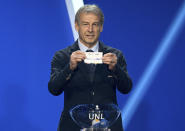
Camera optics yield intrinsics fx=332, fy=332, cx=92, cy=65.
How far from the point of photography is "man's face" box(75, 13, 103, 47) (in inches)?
66.7

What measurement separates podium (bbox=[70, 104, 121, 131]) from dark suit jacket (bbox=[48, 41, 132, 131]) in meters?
0.31

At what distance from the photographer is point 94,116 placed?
1.26 metres

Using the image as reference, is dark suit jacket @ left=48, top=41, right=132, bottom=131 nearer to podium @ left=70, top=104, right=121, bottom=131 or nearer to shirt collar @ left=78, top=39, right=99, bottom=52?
shirt collar @ left=78, top=39, right=99, bottom=52

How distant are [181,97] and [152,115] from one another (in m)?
0.32

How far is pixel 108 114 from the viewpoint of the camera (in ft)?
4.22

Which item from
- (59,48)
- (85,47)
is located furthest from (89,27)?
(59,48)

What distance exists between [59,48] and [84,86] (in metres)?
1.22

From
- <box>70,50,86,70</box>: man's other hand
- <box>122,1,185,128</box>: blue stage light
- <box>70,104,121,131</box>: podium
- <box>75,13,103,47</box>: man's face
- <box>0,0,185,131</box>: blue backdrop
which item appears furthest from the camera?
<box>122,1,185,128</box>: blue stage light

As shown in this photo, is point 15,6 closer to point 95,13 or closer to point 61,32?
point 61,32

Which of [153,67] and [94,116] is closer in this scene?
[94,116]

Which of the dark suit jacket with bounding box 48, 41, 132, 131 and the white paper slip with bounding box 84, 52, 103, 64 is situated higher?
the white paper slip with bounding box 84, 52, 103, 64

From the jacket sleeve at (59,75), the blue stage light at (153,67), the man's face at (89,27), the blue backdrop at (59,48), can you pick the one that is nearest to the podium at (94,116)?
the jacket sleeve at (59,75)

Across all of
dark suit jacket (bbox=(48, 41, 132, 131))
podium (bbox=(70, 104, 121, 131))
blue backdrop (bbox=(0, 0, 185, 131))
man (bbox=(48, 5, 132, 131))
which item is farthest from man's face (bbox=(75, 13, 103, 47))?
blue backdrop (bbox=(0, 0, 185, 131))

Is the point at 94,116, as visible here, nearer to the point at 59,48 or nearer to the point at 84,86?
the point at 84,86
